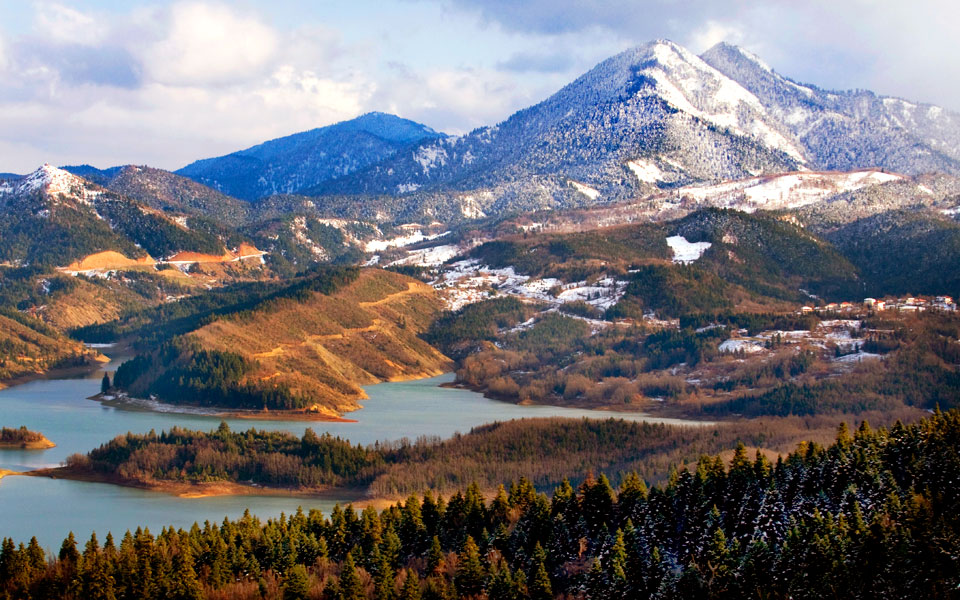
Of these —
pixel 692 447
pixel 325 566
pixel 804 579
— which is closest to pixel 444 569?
pixel 325 566

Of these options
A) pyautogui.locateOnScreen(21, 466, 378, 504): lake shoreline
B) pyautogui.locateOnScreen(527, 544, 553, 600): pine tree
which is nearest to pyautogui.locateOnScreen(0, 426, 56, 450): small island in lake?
pyautogui.locateOnScreen(21, 466, 378, 504): lake shoreline

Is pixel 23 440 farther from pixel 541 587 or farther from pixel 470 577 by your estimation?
pixel 541 587

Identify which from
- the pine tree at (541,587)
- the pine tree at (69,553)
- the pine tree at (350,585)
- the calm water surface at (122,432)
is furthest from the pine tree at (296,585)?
the calm water surface at (122,432)

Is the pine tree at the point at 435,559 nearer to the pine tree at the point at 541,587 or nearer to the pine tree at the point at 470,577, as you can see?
the pine tree at the point at 470,577

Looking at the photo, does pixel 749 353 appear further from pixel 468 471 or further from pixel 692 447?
pixel 468 471

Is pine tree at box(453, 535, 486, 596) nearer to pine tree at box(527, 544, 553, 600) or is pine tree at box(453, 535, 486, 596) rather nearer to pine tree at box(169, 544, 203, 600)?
pine tree at box(527, 544, 553, 600)

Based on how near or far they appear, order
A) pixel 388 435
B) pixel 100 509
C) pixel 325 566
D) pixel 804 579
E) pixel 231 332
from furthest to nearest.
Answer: pixel 231 332 < pixel 388 435 < pixel 100 509 < pixel 325 566 < pixel 804 579
